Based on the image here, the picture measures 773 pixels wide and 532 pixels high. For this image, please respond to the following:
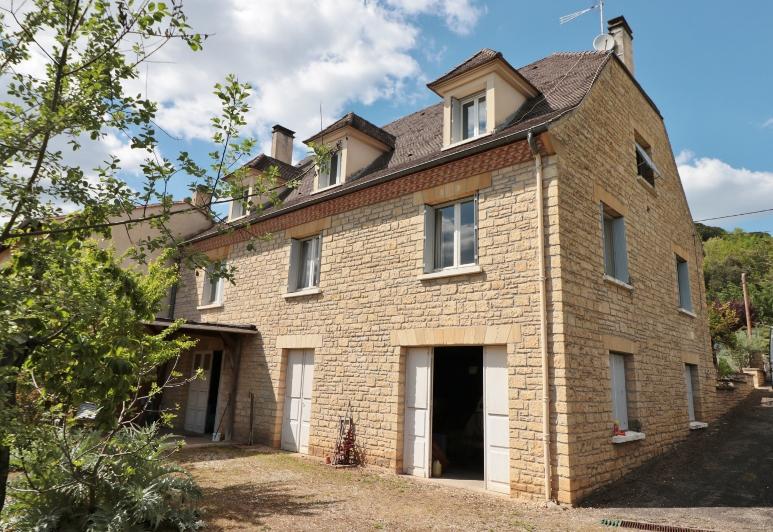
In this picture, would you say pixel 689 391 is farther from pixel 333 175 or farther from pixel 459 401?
pixel 333 175

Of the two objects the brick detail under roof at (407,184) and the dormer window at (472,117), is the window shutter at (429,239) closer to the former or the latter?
the brick detail under roof at (407,184)

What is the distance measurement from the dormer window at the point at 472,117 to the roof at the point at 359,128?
9.21 ft

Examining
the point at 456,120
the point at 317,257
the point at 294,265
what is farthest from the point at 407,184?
the point at 294,265

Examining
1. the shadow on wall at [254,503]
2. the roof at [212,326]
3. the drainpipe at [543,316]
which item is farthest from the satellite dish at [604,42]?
the shadow on wall at [254,503]

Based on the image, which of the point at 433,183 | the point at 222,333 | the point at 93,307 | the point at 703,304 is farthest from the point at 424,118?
the point at 93,307

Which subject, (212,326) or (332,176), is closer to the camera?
(212,326)

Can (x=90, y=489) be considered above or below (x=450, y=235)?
below

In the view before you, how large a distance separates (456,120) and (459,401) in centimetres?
666

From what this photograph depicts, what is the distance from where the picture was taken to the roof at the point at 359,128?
11.3 m

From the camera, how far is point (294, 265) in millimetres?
11523

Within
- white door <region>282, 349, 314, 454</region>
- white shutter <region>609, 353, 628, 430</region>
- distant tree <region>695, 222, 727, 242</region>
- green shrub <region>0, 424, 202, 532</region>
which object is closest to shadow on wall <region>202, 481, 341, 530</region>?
green shrub <region>0, 424, 202, 532</region>

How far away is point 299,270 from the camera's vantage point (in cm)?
1161

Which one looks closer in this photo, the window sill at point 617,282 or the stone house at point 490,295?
the stone house at point 490,295

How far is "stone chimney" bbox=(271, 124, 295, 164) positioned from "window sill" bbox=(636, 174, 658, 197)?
1089 cm
